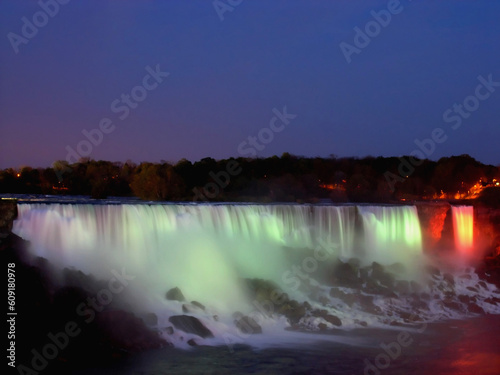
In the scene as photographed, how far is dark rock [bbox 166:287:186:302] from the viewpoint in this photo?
19.5 m

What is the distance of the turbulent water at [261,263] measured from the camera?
1941 centimetres

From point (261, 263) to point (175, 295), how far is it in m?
5.64

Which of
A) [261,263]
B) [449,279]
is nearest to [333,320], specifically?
[261,263]

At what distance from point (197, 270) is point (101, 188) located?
2533 centimetres

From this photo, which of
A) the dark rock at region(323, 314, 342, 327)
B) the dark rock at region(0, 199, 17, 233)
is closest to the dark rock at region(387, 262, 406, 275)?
the dark rock at region(323, 314, 342, 327)

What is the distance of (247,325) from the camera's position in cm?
1864

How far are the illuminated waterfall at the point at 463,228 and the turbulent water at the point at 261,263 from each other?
2705mm

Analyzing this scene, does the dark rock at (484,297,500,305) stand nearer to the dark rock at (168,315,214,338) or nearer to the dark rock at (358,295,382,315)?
the dark rock at (358,295,382,315)

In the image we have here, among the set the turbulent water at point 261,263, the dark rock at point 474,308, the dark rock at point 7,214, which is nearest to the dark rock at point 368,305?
the turbulent water at point 261,263

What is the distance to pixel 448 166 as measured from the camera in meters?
55.6

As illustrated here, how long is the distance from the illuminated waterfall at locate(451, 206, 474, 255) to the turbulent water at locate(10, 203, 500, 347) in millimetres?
2705

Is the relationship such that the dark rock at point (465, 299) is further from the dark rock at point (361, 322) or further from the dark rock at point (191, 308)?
the dark rock at point (191, 308)

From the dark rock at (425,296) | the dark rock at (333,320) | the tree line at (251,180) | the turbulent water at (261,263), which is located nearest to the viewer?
the turbulent water at (261,263)

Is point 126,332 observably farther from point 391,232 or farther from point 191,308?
point 391,232
